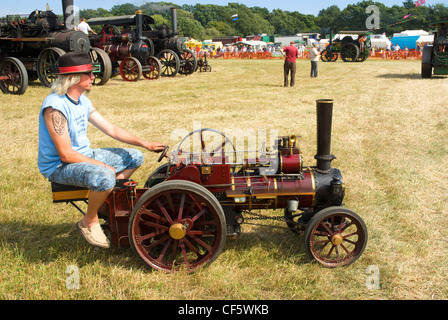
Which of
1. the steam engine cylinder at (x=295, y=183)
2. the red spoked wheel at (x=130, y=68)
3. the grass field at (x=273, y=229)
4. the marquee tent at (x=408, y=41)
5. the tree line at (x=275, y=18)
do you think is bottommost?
the grass field at (x=273, y=229)

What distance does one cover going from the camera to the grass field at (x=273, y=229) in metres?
2.96

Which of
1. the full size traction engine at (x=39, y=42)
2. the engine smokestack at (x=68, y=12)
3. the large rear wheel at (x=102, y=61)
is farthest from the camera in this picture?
the large rear wheel at (x=102, y=61)

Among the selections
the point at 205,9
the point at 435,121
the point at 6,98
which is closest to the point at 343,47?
the point at 435,121

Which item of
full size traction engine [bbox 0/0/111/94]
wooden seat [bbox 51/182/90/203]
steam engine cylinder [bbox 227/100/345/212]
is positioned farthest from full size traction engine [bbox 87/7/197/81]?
steam engine cylinder [bbox 227/100/345/212]

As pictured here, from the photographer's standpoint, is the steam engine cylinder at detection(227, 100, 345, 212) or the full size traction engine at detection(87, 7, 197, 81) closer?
the steam engine cylinder at detection(227, 100, 345, 212)

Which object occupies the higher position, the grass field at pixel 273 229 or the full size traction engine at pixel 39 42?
the full size traction engine at pixel 39 42

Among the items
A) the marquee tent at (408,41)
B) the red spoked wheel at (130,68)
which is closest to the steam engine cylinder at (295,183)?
the red spoked wheel at (130,68)

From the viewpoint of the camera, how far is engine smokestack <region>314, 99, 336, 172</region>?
10.1ft

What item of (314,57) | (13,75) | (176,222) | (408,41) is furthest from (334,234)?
(408,41)

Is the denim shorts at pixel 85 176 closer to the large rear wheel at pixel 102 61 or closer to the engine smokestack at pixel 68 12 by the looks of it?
the large rear wheel at pixel 102 61

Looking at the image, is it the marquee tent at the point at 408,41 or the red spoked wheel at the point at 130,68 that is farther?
the marquee tent at the point at 408,41

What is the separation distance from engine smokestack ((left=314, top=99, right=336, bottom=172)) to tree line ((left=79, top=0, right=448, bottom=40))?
→ 80913 mm

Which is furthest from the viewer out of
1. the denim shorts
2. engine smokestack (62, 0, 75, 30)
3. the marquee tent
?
the marquee tent

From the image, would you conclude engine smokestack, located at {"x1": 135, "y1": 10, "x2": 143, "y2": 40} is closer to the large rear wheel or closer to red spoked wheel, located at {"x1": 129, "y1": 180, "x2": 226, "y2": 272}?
the large rear wheel
